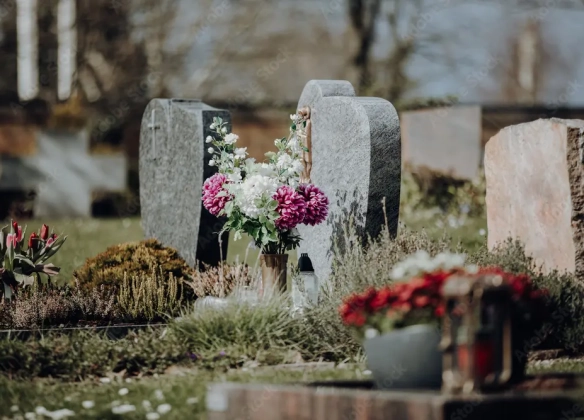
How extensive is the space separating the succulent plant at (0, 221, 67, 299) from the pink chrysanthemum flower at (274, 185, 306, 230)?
6.24 feet

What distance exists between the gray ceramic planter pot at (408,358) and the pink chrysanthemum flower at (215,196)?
3.22m

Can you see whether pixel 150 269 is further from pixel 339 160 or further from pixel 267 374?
pixel 267 374

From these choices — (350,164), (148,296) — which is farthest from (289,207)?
(148,296)

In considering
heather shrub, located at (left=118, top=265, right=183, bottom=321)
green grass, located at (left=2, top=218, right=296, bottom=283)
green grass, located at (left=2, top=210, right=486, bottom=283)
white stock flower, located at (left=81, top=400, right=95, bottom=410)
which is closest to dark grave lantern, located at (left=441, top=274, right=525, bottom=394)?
white stock flower, located at (left=81, top=400, right=95, bottom=410)

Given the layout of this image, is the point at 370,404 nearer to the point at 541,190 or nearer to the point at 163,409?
the point at 163,409

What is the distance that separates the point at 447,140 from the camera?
16.6m

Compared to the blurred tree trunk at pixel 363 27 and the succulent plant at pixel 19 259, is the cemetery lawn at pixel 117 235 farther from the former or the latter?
the blurred tree trunk at pixel 363 27

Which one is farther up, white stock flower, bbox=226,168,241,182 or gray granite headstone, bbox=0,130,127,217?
gray granite headstone, bbox=0,130,127,217

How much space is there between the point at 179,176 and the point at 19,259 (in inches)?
76.5

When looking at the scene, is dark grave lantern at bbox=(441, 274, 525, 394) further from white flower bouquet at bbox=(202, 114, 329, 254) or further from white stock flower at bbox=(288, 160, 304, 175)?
white stock flower at bbox=(288, 160, 304, 175)

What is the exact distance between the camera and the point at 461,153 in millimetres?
16453

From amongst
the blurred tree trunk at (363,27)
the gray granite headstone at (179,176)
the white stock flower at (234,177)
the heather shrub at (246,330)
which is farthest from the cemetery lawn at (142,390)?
the blurred tree trunk at (363,27)

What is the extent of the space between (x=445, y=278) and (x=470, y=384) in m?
0.58

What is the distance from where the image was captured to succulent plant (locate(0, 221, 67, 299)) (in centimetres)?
831
